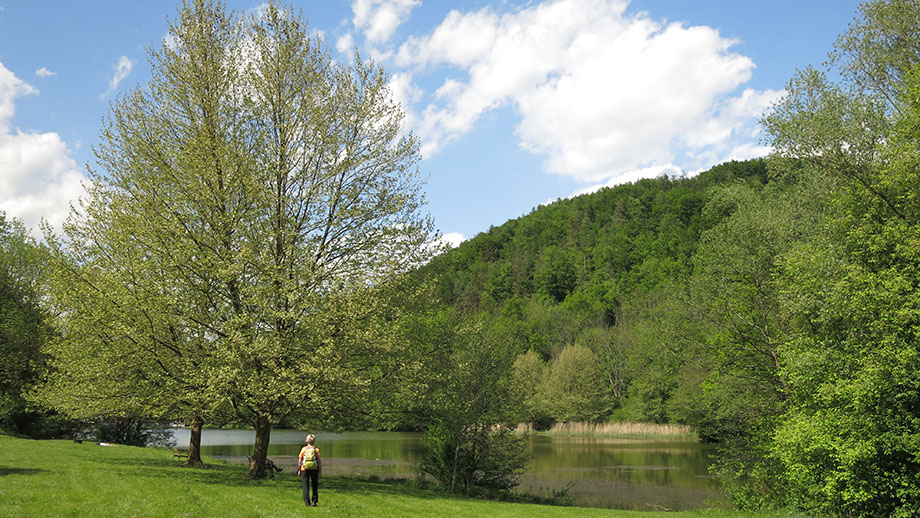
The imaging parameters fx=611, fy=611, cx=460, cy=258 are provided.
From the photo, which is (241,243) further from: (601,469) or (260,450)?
(601,469)

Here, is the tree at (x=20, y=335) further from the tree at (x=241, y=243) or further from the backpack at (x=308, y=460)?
the backpack at (x=308, y=460)

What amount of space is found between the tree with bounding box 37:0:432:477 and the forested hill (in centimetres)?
8735

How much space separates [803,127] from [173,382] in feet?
74.2

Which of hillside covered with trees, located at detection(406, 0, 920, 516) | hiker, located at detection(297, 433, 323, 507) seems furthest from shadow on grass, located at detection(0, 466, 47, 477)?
hillside covered with trees, located at detection(406, 0, 920, 516)

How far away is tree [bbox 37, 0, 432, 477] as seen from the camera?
711 inches

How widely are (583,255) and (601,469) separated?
113 meters

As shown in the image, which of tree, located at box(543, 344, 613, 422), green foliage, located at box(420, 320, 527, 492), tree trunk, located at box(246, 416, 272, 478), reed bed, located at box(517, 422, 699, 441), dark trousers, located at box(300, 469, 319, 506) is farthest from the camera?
tree, located at box(543, 344, 613, 422)

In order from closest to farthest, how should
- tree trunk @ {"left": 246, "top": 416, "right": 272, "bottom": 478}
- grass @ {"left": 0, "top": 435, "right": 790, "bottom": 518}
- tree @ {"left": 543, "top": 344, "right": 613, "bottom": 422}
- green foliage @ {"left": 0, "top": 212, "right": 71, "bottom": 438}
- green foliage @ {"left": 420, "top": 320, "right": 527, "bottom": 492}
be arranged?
grass @ {"left": 0, "top": 435, "right": 790, "bottom": 518}, tree trunk @ {"left": 246, "top": 416, "right": 272, "bottom": 478}, green foliage @ {"left": 420, "top": 320, "right": 527, "bottom": 492}, green foliage @ {"left": 0, "top": 212, "right": 71, "bottom": 438}, tree @ {"left": 543, "top": 344, "right": 613, "bottom": 422}

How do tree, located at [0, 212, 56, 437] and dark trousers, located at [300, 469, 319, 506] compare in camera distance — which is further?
tree, located at [0, 212, 56, 437]

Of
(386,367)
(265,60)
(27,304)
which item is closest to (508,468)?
(386,367)

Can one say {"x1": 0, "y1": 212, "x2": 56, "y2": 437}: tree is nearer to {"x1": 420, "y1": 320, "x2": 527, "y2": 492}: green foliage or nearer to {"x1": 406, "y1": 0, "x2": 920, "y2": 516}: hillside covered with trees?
{"x1": 420, "y1": 320, "x2": 527, "y2": 492}: green foliage

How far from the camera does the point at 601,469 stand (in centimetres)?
3809

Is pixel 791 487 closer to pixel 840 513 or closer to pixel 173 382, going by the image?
pixel 840 513

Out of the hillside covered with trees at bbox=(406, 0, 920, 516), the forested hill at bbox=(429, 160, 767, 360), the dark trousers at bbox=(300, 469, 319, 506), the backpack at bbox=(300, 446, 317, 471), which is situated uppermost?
the forested hill at bbox=(429, 160, 767, 360)
